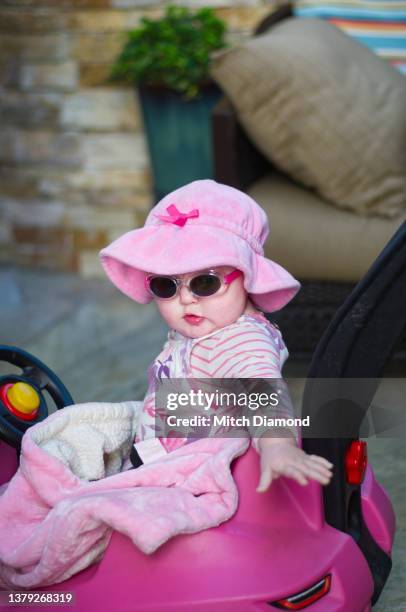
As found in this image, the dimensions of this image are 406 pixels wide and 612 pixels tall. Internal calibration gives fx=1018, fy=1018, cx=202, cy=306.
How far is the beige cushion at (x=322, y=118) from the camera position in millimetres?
2447

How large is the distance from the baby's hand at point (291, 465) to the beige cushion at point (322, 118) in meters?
1.33

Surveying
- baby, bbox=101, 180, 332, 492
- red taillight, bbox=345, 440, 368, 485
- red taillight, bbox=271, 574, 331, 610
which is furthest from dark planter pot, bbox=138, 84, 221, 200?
red taillight, bbox=271, 574, 331, 610

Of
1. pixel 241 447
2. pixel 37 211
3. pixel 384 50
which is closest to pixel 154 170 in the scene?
pixel 37 211

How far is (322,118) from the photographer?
8.03 feet

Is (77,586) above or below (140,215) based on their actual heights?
above

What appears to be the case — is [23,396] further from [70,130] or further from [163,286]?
[70,130]

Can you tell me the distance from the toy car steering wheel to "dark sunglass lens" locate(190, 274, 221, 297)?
368 millimetres

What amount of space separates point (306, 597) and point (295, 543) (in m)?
0.07

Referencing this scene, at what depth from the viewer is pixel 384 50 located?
9.50ft

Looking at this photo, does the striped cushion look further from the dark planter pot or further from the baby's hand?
the baby's hand

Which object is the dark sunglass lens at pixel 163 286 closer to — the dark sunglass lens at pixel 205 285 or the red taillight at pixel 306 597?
the dark sunglass lens at pixel 205 285

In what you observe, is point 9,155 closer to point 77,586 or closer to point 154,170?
point 154,170

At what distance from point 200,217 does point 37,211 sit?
7.67ft

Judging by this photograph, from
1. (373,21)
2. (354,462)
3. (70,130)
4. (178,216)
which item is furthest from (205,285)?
(70,130)
